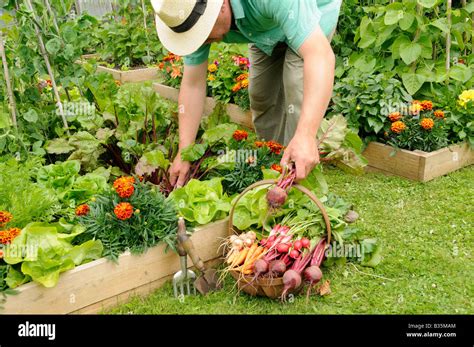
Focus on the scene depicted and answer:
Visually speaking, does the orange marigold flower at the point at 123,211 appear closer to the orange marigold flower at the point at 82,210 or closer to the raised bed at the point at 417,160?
the orange marigold flower at the point at 82,210

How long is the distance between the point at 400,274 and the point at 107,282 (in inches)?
55.7

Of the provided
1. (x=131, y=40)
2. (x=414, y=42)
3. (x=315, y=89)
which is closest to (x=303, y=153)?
(x=315, y=89)

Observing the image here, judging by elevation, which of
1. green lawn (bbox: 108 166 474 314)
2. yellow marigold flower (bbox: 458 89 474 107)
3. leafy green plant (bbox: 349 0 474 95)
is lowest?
green lawn (bbox: 108 166 474 314)

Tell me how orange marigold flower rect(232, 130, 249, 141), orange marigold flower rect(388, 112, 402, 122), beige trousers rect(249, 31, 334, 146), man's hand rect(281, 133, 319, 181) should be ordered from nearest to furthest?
man's hand rect(281, 133, 319, 181) → orange marigold flower rect(232, 130, 249, 141) → beige trousers rect(249, 31, 334, 146) → orange marigold flower rect(388, 112, 402, 122)

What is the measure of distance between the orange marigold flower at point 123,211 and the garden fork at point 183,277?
23cm

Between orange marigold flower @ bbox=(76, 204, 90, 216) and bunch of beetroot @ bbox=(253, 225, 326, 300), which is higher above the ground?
orange marigold flower @ bbox=(76, 204, 90, 216)

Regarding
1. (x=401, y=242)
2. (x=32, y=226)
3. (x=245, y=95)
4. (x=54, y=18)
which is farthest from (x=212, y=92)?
(x=32, y=226)

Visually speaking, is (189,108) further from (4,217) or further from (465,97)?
(465,97)

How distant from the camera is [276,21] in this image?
8.43ft

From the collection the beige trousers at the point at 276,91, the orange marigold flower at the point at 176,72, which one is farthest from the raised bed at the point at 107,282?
the orange marigold flower at the point at 176,72

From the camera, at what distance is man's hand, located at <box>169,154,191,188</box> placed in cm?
304

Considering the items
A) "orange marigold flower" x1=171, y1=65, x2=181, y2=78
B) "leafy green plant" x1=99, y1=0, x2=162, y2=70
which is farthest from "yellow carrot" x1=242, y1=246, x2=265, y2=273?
"leafy green plant" x1=99, y1=0, x2=162, y2=70

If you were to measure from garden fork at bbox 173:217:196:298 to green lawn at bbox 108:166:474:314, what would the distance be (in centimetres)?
6

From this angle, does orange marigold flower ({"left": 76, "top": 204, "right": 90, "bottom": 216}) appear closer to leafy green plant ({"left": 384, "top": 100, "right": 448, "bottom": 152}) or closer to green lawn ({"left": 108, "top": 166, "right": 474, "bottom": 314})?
green lawn ({"left": 108, "top": 166, "right": 474, "bottom": 314})
